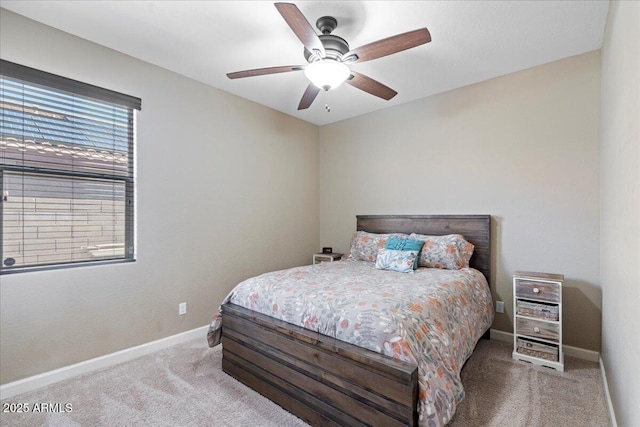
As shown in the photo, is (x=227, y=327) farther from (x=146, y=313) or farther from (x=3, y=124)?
(x=3, y=124)

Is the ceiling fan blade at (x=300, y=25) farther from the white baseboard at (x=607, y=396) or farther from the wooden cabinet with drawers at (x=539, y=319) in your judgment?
the white baseboard at (x=607, y=396)

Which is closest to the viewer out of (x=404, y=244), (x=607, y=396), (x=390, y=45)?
(x=390, y=45)

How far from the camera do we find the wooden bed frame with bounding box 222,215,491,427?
1500 millimetres

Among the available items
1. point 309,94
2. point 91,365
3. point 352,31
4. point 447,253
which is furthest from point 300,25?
point 91,365

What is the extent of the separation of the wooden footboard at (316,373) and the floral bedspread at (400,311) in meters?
0.07

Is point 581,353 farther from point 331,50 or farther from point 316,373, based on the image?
point 331,50

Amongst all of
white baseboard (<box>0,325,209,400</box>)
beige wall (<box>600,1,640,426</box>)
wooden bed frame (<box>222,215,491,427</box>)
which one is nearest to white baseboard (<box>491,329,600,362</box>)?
beige wall (<box>600,1,640,426</box>)

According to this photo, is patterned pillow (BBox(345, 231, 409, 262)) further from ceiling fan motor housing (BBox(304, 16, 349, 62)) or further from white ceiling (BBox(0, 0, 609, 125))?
ceiling fan motor housing (BBox(304, 16, 349, 62))

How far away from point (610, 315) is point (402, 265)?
147cm

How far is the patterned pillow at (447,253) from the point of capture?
3.08m

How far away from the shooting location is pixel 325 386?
1.79 m

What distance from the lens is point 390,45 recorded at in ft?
6.46

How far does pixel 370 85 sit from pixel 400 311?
5.94 feet

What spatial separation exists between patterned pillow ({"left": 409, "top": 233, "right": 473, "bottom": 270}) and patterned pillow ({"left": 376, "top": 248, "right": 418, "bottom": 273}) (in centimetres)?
17
